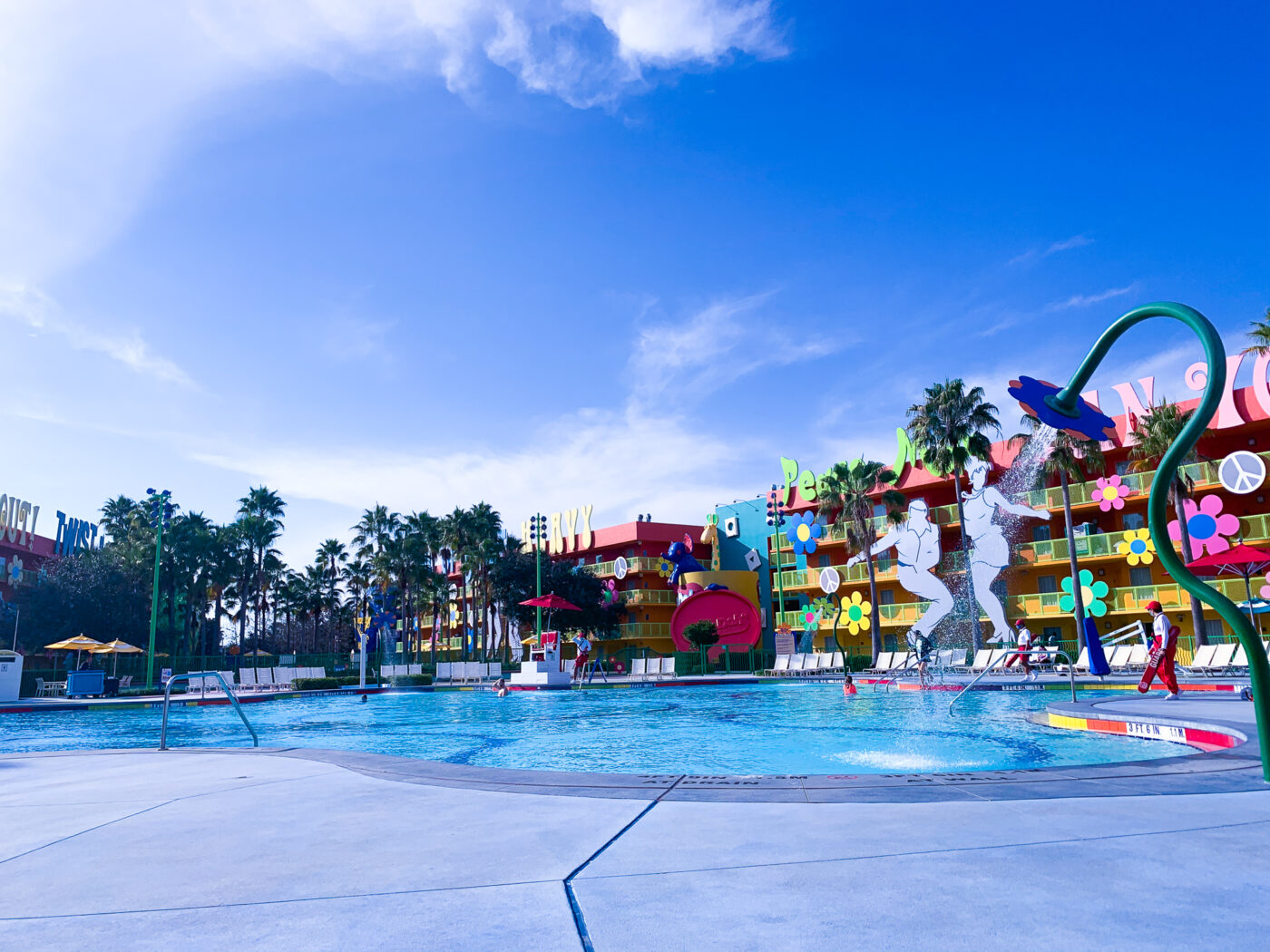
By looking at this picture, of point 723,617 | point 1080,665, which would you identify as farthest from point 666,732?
point 723,617

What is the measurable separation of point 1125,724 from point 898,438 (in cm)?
3767

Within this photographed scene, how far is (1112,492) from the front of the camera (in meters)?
37.3

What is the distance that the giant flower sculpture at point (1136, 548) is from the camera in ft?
119

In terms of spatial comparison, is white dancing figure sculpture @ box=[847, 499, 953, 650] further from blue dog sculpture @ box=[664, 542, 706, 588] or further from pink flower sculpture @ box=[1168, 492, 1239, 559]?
blue dog sculpture @ box=[664, 542, 706, 588]

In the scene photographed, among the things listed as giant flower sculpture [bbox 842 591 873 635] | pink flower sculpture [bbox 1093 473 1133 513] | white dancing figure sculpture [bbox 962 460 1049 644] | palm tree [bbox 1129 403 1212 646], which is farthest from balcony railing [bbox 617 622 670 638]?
palm tree [bbox 1129 403 1212 646]

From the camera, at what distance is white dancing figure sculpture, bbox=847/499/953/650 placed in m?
36.7

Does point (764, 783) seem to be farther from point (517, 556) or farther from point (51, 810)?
point (517, 556)

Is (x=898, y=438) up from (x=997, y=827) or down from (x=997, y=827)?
up

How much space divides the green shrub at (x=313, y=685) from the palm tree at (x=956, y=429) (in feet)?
90.6

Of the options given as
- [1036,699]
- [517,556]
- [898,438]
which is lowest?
[1036,699]

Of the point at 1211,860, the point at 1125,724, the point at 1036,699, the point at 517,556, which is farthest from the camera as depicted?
Answer: the point at 517,556

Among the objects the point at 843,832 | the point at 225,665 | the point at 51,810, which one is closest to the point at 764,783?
the point at 843,832

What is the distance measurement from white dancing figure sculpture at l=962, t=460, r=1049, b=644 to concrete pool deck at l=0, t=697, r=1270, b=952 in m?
29.6

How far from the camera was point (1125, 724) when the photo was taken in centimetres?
1098
